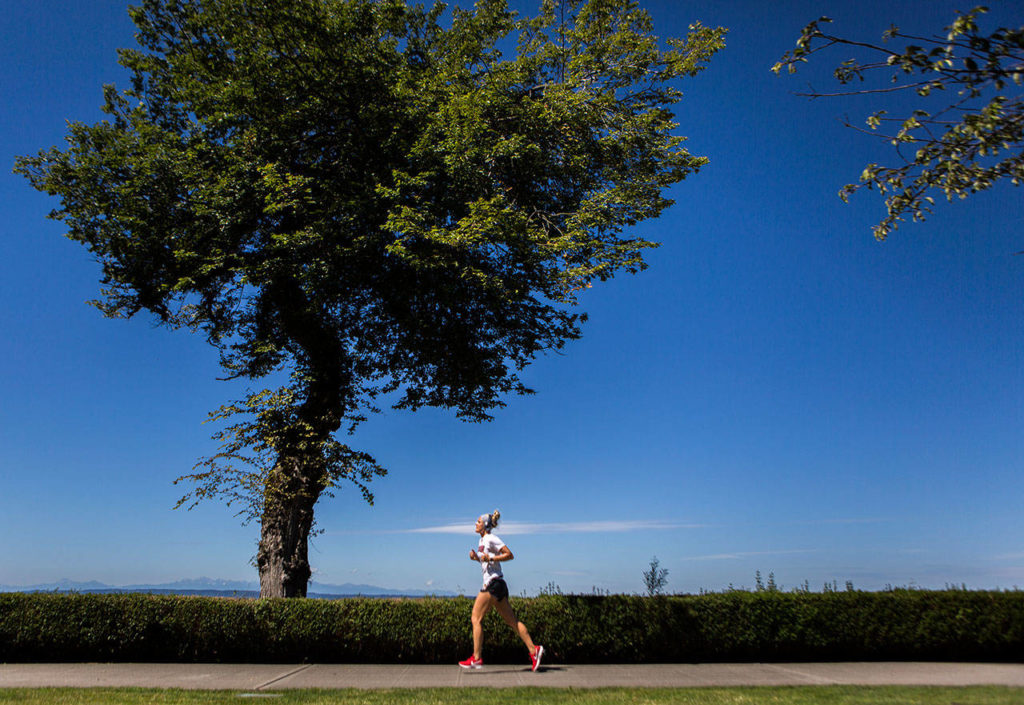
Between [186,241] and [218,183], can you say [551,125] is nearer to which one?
[218,183]

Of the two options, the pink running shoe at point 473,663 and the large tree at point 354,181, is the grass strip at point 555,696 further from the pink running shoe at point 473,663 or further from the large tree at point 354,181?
the large tree at point 354,181

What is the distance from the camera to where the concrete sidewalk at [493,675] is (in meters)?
7.96

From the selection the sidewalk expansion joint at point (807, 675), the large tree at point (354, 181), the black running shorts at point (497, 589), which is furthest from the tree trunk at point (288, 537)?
the sidewalk expansion joint at point (807, 675)

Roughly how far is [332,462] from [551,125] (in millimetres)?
8876

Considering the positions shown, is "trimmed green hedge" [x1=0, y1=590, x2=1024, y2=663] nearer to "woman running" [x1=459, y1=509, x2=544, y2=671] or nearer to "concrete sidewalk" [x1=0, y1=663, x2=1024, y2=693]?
"concrete sidewalk" [x1=0, y1=663, x2=1024, y2=693]

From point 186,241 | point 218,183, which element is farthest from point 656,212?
point 186,241

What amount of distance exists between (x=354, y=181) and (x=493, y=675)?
10.7 meters

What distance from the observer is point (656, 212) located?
13.6 metres

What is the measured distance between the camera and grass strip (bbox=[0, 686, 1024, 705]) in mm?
6625

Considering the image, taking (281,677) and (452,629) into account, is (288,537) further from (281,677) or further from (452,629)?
(452,629)

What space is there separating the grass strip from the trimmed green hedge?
2463 millimetres

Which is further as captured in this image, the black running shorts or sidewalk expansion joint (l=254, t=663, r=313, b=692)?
the black running shorts

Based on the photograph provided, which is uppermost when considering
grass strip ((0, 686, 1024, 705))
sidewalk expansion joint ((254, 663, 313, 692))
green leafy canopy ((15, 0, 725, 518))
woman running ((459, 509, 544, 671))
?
green leafy canopy ((15, 0, 725, 518))

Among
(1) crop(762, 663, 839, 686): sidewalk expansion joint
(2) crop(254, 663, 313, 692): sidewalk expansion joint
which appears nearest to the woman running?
(2) crop(254, 663, 313, 692): sidewalk expansion joint
